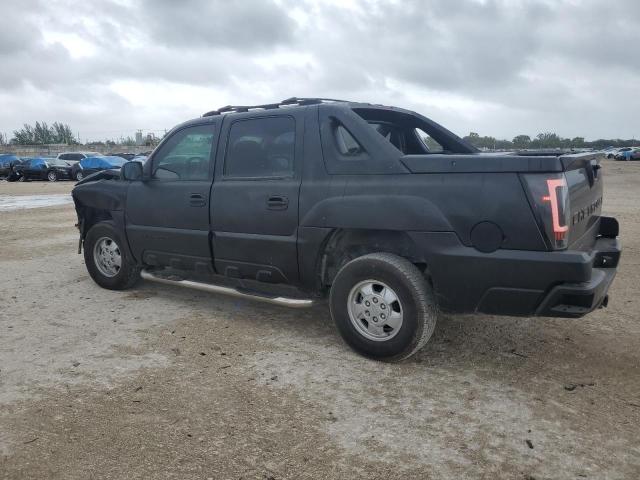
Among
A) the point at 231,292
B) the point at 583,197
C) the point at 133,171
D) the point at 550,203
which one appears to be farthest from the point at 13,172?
the point at 550,203

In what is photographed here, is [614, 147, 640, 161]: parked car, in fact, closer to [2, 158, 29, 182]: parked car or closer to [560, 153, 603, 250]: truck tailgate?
[2, 158, 29, 182]: parked car

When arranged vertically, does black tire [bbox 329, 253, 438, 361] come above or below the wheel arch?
below

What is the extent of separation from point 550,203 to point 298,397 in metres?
1.93

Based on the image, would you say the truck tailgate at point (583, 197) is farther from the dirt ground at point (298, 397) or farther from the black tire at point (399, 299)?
the black tire at point (399, 299)

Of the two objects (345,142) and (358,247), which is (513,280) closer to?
(358,247)

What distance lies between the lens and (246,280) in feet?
15.4

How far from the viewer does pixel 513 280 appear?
3320 millimetres

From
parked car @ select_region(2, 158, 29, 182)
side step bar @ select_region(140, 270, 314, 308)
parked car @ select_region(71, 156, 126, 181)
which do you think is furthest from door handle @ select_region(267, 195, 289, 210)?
parked car @ select_region(2, 158, 29, 182)

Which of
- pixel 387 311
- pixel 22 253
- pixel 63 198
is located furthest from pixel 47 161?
pixel 387 311

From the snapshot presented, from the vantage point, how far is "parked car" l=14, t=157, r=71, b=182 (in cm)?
2925

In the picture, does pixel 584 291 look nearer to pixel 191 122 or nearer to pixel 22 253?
pixel 191 122

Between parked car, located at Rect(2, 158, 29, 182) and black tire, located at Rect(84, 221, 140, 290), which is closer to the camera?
black tire, located at Rect(84, 221, 140, 290)

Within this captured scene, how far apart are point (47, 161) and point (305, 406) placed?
30820 millimetres

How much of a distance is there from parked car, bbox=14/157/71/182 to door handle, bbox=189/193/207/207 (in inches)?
1086
